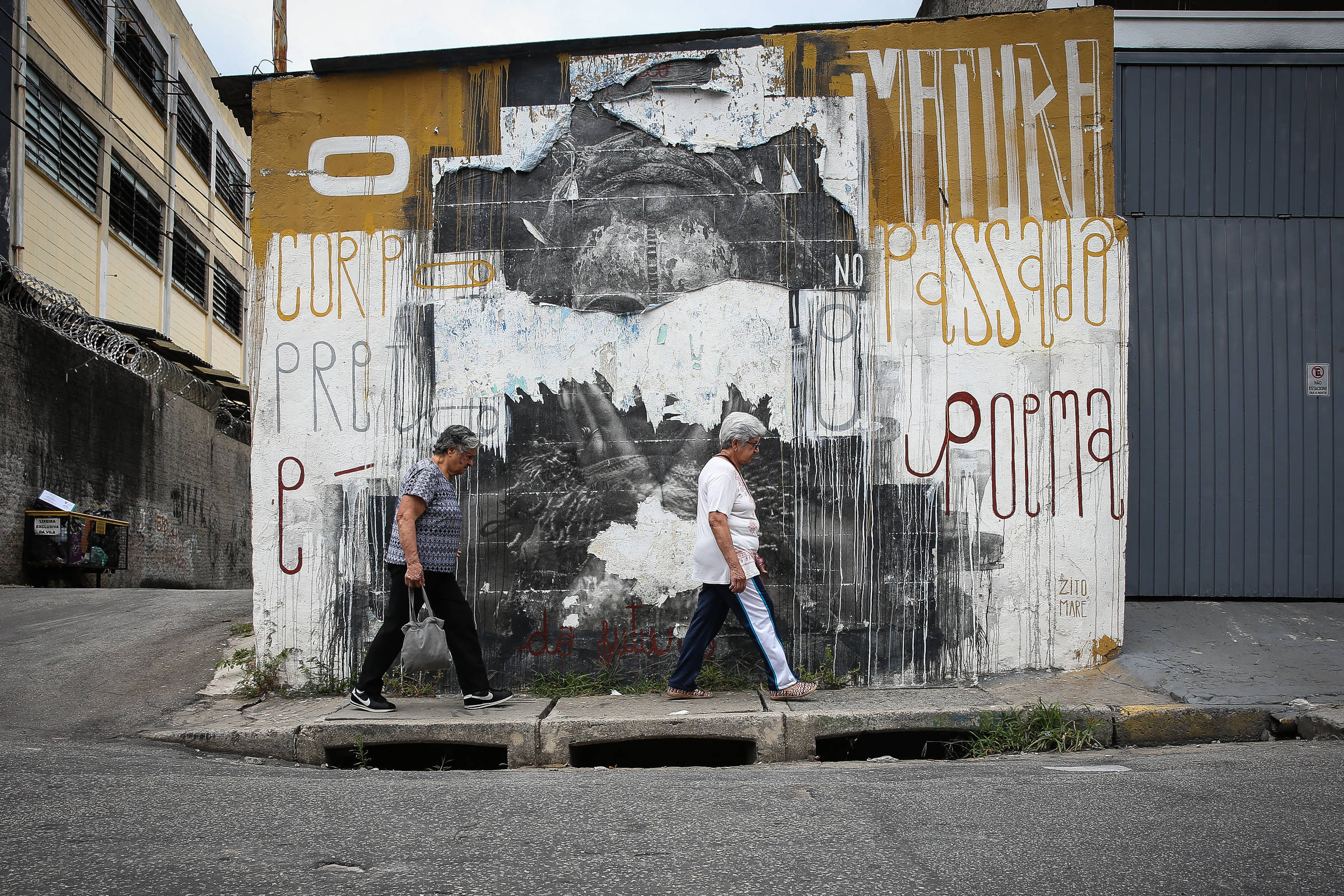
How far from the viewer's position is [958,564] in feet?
19.5

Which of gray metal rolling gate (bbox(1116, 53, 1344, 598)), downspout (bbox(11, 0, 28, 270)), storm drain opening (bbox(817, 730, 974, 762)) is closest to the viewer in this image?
storm drain opening (bbox(817, 730, 974, 762))

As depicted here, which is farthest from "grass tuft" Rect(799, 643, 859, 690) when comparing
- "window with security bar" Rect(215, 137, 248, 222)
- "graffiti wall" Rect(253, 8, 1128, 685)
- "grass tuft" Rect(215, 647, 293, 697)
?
"window with security bar" Rect(215, 137, 248, 222)

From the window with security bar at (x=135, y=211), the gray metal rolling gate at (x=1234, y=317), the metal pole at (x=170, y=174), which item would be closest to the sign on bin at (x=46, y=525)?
the window with security bar at (x=135, y=211)

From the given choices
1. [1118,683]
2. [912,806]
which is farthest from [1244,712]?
[912,806]

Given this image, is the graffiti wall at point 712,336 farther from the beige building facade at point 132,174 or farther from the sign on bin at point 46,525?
the sign on bin at point 46,525

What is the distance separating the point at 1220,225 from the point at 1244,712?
340 centimetres

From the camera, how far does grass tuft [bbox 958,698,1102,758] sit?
488 cm

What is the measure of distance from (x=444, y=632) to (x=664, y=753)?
4.58ft

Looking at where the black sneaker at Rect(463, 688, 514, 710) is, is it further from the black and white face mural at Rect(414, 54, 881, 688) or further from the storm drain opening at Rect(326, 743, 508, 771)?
the black and white face mural at Rect(414, 54, 881, 688)

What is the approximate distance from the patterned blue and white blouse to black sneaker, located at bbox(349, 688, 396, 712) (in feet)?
2.50

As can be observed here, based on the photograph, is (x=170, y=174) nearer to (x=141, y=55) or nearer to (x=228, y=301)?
(x=141, y=55)

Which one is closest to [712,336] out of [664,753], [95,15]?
[664,753]

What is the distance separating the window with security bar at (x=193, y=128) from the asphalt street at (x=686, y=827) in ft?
66.1

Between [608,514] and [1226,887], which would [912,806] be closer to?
[1226,887]
